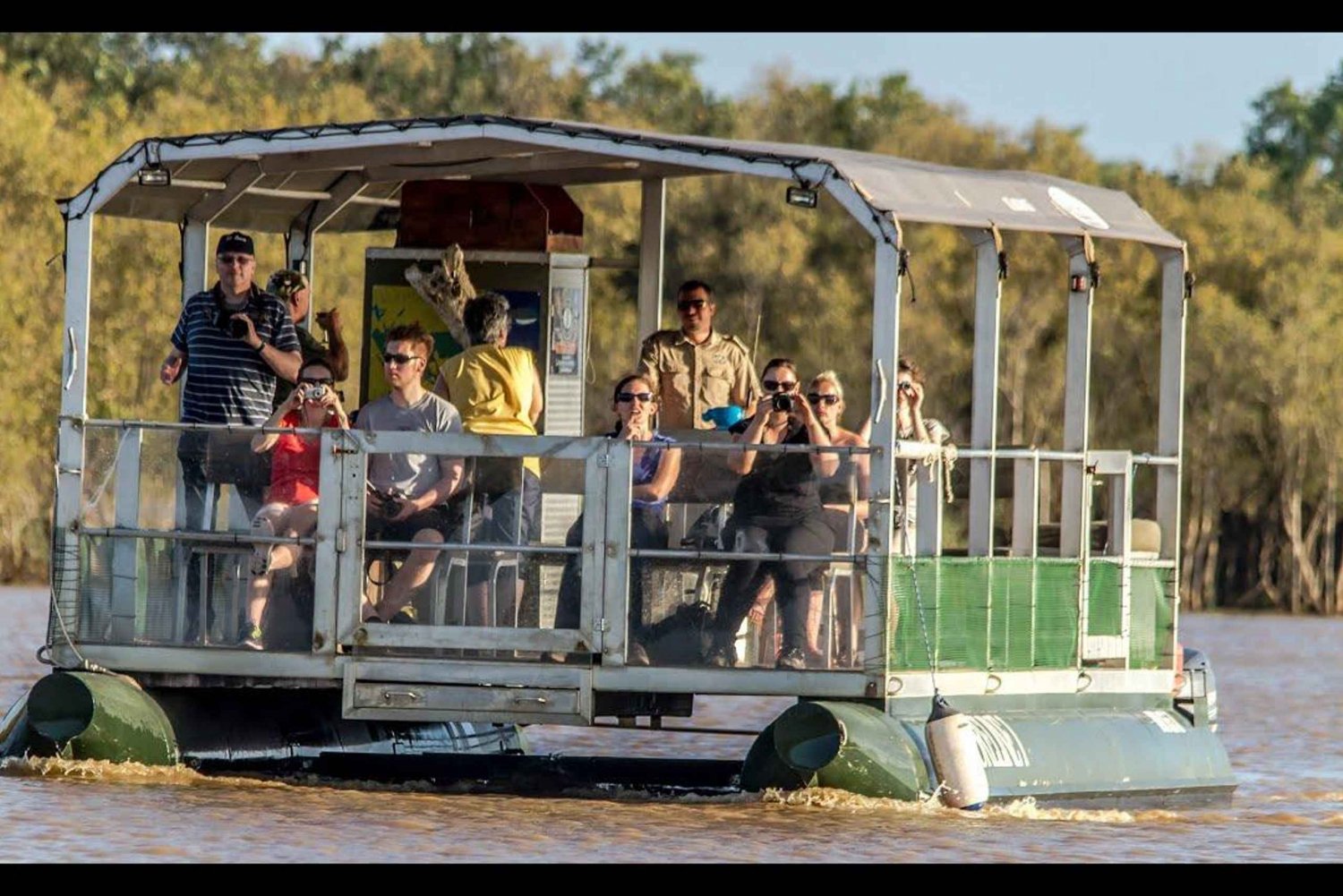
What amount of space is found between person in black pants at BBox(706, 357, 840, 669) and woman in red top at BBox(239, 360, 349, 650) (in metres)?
2.01

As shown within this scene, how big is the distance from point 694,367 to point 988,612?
7.17 feet

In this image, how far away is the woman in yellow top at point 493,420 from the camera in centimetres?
1480

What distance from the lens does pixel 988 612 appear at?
15.7 m

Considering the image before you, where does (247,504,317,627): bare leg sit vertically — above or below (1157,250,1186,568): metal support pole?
below

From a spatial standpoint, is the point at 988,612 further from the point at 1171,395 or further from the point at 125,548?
the point at 125,548

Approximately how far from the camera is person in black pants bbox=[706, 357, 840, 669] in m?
14.6

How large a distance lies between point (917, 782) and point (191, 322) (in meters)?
4.60

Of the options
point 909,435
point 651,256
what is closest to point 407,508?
point 909,435

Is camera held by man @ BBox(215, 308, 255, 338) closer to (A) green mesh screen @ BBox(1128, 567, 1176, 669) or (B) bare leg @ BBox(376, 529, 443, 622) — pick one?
(B) bare leg @ BBox(376, 529, 443, 622)

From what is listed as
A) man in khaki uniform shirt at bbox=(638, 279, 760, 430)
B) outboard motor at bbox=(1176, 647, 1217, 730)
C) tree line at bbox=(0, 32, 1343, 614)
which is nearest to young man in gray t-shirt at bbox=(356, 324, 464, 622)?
man in khaki uniform shirt at bbox=(638, 279, 760, 430)

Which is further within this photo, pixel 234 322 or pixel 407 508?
pixel 234 322

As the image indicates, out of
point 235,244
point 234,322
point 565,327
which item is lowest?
point 234,322
